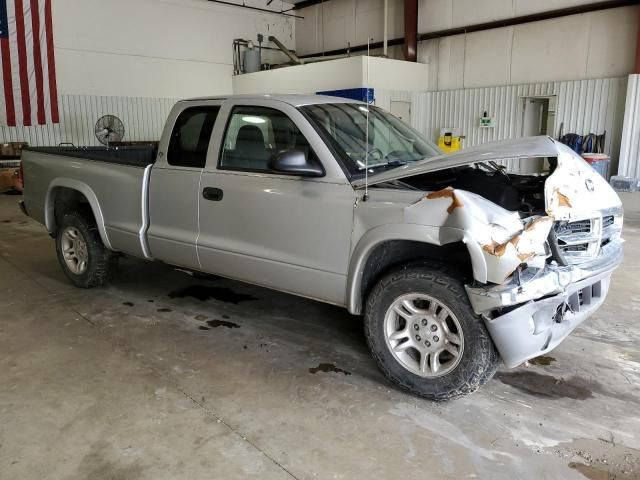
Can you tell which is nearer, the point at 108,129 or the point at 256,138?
the point at 256,138

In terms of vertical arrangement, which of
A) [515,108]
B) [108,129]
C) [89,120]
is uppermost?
[515,108]

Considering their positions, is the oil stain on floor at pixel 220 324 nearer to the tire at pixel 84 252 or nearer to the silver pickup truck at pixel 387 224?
the silver pickup truck at pixel 387 224

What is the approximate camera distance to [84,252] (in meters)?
4.79

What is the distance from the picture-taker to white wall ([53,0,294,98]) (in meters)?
13.7

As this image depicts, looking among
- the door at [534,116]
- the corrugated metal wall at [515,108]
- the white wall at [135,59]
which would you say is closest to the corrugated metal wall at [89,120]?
the white wall at [135,59]

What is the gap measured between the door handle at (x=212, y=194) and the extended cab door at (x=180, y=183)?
8 cm

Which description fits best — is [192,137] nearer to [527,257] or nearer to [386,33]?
[527,257]

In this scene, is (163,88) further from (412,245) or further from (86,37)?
(412,245)

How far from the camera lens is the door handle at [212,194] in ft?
11.8

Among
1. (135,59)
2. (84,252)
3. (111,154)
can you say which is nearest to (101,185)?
(84,252)

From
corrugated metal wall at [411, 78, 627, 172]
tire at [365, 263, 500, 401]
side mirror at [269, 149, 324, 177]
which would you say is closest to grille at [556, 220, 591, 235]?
tire at [365, 263, 500, 401]

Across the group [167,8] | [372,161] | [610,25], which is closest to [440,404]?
[372,161]

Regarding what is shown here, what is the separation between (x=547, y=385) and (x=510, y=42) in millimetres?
11496

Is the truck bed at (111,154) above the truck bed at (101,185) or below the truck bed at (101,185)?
above
